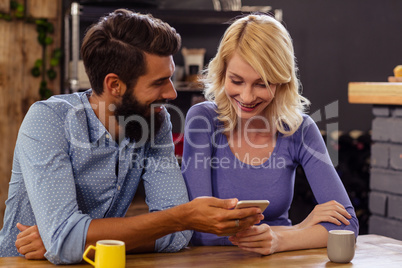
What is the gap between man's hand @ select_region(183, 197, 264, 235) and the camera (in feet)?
5.41

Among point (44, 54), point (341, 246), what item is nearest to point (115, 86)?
point (341, 246)

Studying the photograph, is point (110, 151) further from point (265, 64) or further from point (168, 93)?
point (265, 64)

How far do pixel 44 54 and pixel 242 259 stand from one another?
2.78 metres

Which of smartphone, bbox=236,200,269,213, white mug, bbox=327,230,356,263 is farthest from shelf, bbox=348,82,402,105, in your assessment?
smartphone, bbox=236,200,269,213

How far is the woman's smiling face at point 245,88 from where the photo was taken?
2.14 m

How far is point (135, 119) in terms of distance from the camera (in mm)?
1976

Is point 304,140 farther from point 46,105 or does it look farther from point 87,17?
point 87,17

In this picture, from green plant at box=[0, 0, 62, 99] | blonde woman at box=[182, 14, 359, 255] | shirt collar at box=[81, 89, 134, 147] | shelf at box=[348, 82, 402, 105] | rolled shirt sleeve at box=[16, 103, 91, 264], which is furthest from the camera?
green plant at box=[0, 0, 62, 99]

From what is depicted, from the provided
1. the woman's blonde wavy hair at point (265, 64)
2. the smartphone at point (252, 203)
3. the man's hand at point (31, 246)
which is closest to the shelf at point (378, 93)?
the woman's blonde wavy hair at point (265, 64)

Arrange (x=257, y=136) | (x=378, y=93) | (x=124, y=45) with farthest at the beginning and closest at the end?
Answer: (x=378, y=93)
(x=257, y=136)
(x=124, y=45)

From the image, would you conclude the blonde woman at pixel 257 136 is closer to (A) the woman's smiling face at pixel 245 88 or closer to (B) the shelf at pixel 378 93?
(A) the woman's smiling face at pixel 245 88

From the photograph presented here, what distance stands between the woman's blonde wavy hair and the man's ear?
473 mm

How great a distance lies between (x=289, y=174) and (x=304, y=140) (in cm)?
15

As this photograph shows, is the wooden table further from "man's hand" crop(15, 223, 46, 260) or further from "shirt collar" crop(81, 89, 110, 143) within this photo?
"shirt collar" crop(81, 89, 110, 143)
